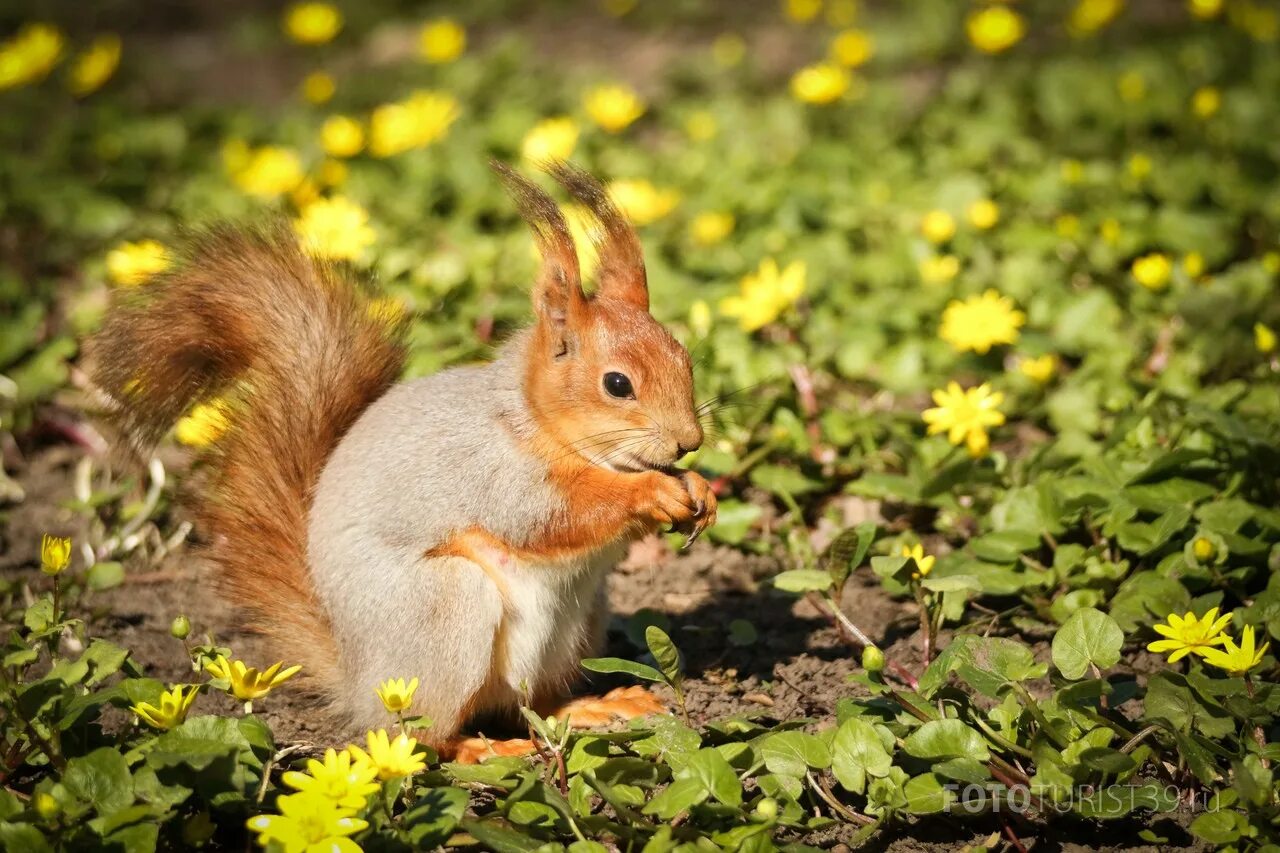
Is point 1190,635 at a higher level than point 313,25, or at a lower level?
lower

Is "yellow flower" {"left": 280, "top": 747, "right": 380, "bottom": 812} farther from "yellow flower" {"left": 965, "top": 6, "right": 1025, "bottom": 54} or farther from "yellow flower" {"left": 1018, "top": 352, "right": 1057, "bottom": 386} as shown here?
"yellow flower" {"left": 965, "top": 6, "right": 1025, "bottom": 54}

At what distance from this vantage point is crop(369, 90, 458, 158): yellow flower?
3889 mm

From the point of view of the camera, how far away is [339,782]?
1634 millimetres

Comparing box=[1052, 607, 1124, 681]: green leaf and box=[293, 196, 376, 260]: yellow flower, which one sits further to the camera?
box=[293, 196, 376, 260]: yellow flower

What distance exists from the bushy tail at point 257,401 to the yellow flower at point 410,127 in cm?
180

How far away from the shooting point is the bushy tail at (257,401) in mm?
2105

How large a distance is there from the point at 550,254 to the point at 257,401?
0.59m

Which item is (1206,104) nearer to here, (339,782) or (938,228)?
(938,228)

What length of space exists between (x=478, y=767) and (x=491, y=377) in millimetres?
664

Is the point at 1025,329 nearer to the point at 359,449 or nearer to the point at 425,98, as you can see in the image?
the point at 359,449

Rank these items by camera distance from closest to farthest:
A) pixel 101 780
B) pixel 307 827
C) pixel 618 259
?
pixel 307 827 → pixel 101 780 → pixel 618 259

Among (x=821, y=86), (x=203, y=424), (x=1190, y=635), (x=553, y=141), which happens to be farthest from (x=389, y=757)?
(x=821, y=86)

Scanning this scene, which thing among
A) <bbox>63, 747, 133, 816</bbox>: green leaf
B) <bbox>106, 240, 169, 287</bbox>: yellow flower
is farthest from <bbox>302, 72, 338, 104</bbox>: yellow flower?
<bbox>63, 747, 133, 816</bbox>: green leaf

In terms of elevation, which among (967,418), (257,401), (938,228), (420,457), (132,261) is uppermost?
→ (132,261)
